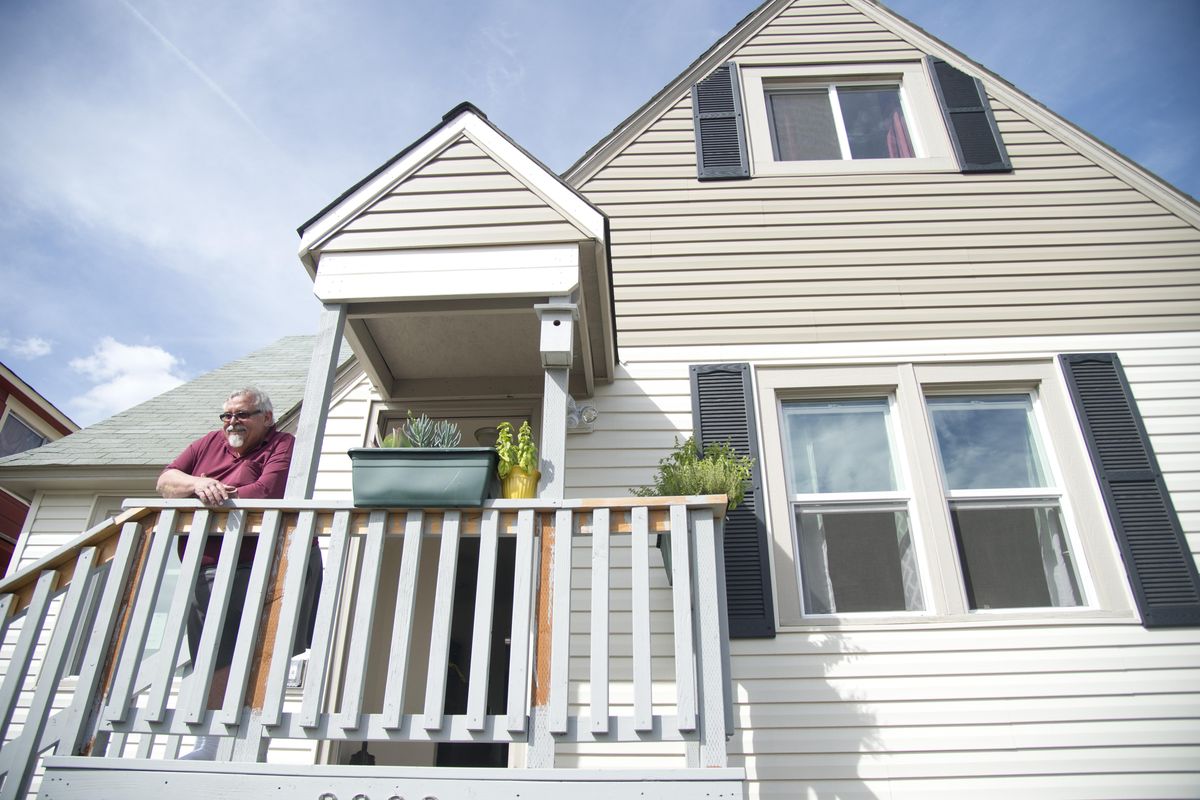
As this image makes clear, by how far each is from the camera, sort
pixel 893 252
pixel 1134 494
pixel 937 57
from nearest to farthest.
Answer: pixel 1134 494 < pixel 893 252 < pixel 937 57

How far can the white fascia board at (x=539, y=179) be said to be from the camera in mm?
3383

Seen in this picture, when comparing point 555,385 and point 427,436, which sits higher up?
point 555,385

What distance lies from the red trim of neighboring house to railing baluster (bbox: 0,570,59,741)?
31.9ft

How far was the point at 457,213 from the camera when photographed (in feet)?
11.4

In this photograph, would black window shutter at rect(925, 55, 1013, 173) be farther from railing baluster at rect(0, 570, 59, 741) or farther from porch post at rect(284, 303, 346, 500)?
railing baluster at rect(0, 570, 59, 741)

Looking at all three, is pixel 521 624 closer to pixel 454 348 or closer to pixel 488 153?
pixel 454 348

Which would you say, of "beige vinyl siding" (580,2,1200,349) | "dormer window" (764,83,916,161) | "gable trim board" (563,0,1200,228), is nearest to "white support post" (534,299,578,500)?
"beige vinyl siding" (580,2,1200,349)

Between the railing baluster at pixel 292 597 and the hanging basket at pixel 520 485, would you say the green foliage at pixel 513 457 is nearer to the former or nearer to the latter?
the hanging basket at pixel 520 485

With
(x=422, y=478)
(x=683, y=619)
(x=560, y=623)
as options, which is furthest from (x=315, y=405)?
(x=683, y=619)

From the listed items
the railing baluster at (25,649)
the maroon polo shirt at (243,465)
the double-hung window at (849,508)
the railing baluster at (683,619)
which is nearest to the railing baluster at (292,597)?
the maroon polo shirt at (243,465)

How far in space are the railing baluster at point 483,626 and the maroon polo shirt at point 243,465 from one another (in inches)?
A: 40.3

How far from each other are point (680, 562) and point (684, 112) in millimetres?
4098

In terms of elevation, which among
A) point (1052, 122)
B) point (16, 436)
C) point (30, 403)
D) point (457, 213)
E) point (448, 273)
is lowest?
point (448, 273)

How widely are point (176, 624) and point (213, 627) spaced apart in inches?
4.8
